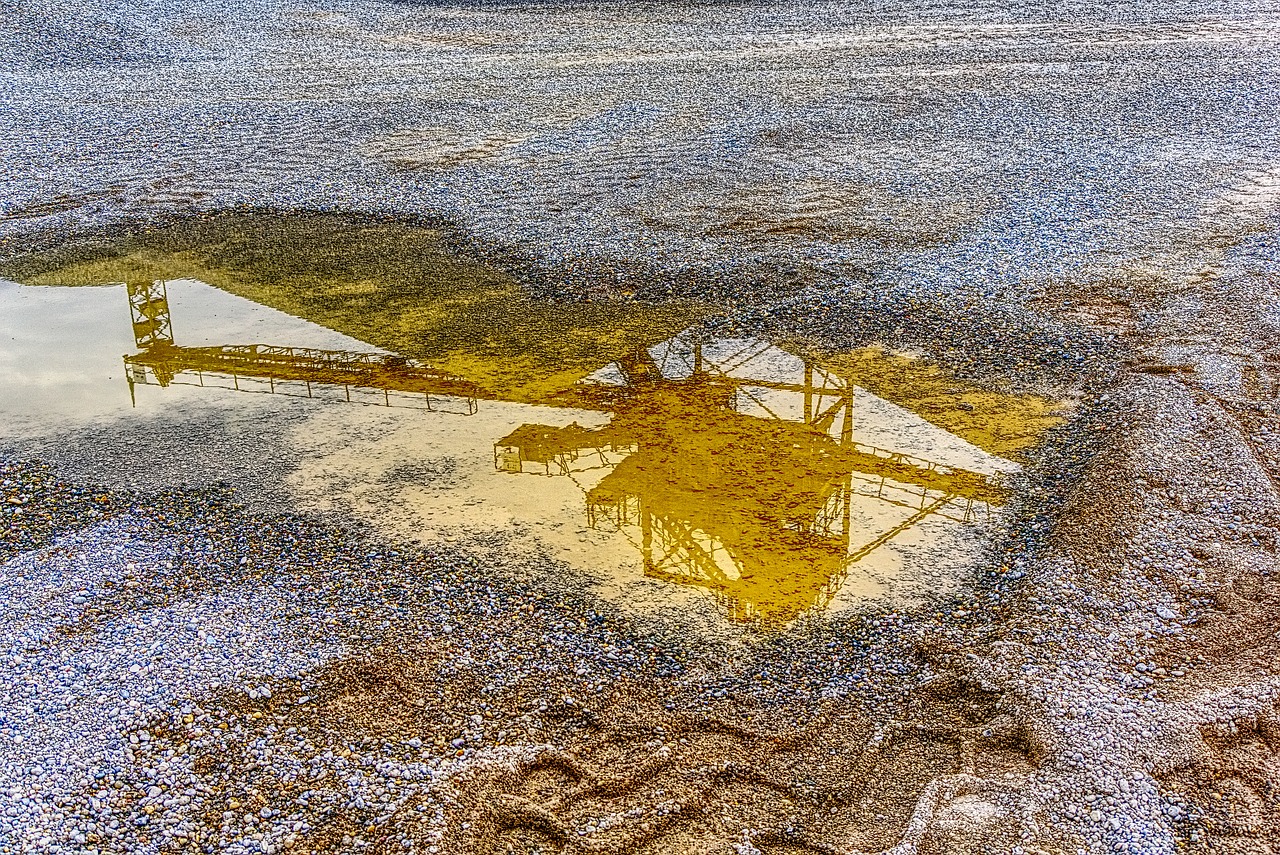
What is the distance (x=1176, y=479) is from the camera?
5.48m

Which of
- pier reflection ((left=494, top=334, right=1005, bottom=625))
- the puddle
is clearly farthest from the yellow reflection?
pier reflection ((left=494, top=334, right=1005, bottom=625))

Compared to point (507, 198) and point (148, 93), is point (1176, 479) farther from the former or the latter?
point (148, 93)

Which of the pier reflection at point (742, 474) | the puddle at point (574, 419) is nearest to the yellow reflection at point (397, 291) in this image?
the puddle at point (574, 419)

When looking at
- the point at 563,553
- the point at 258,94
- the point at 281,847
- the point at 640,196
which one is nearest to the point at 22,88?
the point at 258,94

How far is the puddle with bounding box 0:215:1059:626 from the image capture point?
16.8 ft

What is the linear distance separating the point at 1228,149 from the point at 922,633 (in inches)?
352

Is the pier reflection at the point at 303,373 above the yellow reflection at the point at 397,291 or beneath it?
beneath

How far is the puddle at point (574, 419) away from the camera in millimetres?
5105

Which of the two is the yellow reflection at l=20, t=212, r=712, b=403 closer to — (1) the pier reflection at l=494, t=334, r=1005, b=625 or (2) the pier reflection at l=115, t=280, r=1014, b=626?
(2) the pier reflection at l=115, t=280, r=1014, b=626

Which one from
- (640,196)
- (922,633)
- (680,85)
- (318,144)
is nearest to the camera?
(922,633)

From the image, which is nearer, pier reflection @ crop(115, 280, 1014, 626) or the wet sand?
the wet sand

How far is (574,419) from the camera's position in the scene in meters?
6.32

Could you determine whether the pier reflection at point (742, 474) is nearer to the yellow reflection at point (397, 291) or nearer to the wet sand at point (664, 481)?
the wet sand at point (664, 481)

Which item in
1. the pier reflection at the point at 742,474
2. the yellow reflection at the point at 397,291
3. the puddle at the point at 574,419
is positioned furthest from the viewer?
the yellow reflection at the point at 397,291
